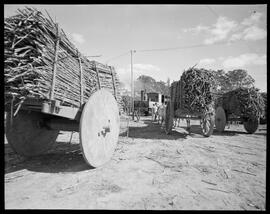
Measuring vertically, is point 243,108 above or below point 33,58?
below

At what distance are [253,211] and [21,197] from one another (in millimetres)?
3036

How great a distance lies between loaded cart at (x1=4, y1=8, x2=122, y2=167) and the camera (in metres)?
2.45

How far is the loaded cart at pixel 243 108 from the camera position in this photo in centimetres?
884

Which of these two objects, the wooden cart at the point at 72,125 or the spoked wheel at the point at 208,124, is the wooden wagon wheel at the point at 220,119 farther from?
the wooden cart at the point at 72,125

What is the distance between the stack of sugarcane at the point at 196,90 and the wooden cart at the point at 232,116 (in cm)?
284

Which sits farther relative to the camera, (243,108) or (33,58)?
(243,108)

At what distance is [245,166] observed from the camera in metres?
3.94

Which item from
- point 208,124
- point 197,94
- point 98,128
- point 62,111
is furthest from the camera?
point 208,124

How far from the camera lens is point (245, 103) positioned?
8984 millimetres

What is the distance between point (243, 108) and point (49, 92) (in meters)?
9.66

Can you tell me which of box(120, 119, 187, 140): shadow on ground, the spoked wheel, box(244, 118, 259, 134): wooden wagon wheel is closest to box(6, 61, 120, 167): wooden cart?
box(120, 119, 187, 140): shadow on ground

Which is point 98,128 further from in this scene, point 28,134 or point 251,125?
point 251,125

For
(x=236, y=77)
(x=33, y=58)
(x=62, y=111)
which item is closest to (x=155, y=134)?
(x=62, y=111)

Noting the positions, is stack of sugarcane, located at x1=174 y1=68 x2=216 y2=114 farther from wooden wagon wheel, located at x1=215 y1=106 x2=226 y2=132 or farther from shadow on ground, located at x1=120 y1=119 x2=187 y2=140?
wooden wagon wheel, located at x1=215 y1=106 x2=226 y2=132
